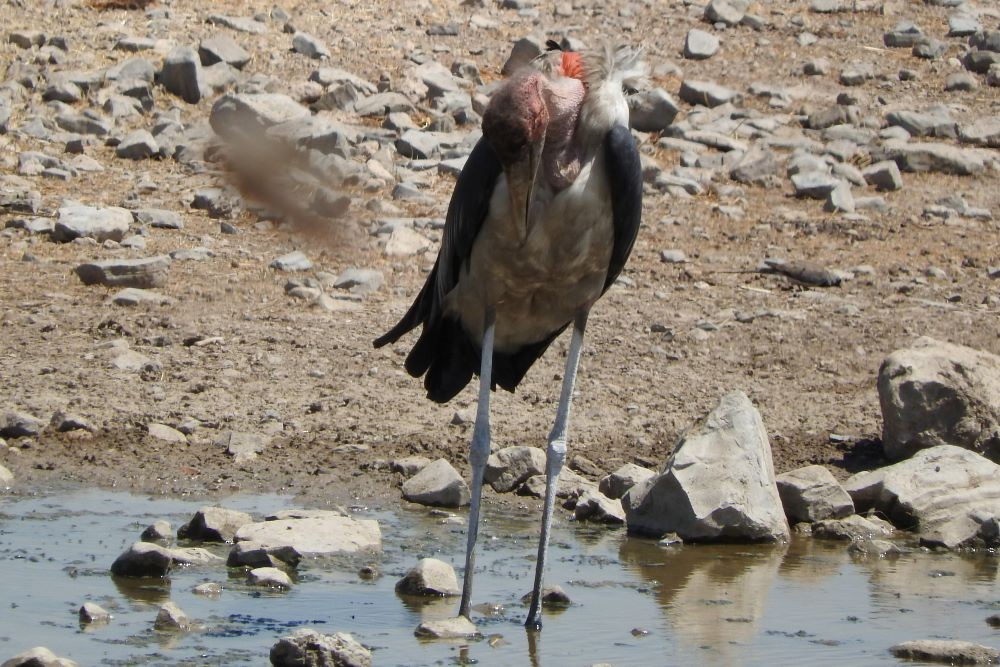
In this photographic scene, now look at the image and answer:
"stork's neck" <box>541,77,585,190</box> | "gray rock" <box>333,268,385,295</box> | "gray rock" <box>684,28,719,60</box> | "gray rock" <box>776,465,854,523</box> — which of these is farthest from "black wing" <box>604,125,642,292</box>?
"gray rock" <box>684,28,719,60</box>

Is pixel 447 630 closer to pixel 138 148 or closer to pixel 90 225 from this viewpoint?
pixel 90 225

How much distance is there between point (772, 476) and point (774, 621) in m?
1.28

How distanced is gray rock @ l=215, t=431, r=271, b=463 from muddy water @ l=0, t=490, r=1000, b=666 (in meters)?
0.54

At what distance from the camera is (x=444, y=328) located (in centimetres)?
681

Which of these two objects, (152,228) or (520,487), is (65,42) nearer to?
(152,228)

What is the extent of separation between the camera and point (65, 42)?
13945 mm

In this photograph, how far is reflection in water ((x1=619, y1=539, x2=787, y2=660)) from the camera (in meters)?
5.66

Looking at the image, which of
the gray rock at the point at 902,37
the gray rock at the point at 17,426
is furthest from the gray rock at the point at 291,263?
the gray rock at the point at 902,37

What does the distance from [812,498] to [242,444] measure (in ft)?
8.78

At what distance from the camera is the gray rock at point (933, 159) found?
44.7 ft

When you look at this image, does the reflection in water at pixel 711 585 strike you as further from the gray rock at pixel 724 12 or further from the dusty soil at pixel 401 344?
the gray rock at pixel 724 12

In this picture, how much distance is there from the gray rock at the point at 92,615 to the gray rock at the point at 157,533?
3.27 ft

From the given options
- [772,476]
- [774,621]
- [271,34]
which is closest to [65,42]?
[271,34]

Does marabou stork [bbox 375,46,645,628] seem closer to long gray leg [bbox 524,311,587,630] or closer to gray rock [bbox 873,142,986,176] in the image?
long gray leg [bbox 524,311,587,630]
